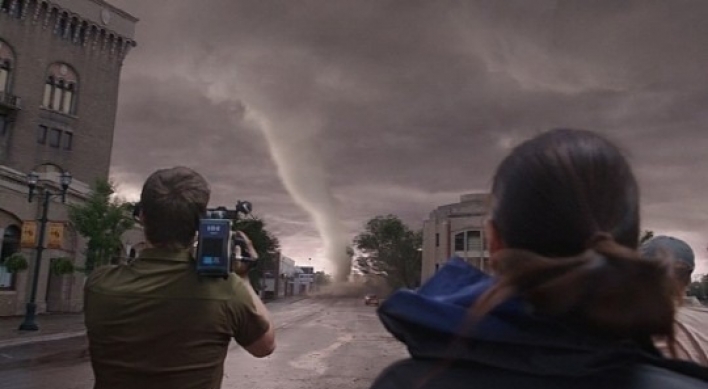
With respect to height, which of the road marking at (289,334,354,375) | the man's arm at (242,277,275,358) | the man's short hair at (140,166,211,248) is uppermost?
the man's short hair at (140,166,211,248)

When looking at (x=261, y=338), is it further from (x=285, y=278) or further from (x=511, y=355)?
(x=285, y=278)

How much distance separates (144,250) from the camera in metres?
2.46

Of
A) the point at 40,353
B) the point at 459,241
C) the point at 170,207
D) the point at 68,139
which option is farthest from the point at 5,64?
the point at 459,241

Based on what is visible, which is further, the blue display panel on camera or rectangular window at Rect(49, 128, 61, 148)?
rectangular window at Rect(49, 128, 61, 148)

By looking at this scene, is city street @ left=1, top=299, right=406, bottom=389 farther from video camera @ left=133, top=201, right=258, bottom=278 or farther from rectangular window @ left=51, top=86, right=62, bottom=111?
rectangular window @ left=51, top=86, right=62, bottom=111

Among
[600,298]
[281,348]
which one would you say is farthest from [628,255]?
[281,348]

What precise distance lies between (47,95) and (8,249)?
12929 millimetres

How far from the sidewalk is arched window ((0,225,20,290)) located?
356 centimetres

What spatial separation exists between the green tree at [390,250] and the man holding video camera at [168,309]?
326ft

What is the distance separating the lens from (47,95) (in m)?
38.0

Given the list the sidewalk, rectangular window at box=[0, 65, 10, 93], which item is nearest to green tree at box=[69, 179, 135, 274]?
the sidewalk

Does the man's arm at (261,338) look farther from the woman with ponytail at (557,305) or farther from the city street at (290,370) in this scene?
the city street at (290,370)

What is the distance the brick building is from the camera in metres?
34.0

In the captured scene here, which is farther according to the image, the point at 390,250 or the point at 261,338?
the point at 390,250
